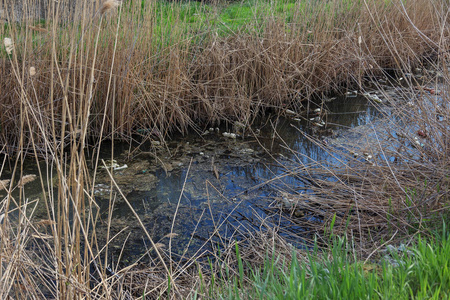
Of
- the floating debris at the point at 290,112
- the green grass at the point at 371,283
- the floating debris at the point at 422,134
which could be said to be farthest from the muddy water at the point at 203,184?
the green grass at the point at 371,283

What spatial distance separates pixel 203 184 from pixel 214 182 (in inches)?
3.4

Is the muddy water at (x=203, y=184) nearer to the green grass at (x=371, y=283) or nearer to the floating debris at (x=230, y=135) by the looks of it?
the floating debris at (x=230, y=135)

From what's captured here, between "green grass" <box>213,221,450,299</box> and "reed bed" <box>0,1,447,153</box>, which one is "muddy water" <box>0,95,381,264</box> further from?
"green grass" <box>213,221,450,299</box>

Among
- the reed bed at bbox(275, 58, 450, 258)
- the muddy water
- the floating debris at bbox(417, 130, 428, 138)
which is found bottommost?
the muddy water

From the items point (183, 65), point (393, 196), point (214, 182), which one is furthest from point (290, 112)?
point (393, 196)

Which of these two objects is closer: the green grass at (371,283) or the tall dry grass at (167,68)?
the green grass at (371,283)

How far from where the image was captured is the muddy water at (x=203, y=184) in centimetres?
277

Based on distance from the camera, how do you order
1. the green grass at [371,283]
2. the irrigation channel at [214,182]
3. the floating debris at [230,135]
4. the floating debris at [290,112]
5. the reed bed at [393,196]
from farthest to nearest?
the floating debris at [290,112]
the floating debris at [230,135]
the irrigation channel at [214,182]
the reed bed at [393,196]
the green grass at [371,283]

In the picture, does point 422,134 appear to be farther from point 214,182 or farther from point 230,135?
point 230,135

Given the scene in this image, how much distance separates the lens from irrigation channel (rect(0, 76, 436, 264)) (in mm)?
2773

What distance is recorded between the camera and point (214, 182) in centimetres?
342

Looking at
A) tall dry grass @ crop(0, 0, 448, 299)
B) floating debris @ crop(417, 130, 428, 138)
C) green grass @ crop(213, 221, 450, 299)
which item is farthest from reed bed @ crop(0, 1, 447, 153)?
green grass @ crop(213, 221, 450, 299)

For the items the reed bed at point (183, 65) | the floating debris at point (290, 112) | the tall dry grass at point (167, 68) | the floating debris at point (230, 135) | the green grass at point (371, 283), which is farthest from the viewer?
the floating debris at point (290, 112)

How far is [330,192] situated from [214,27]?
2.30 meters
